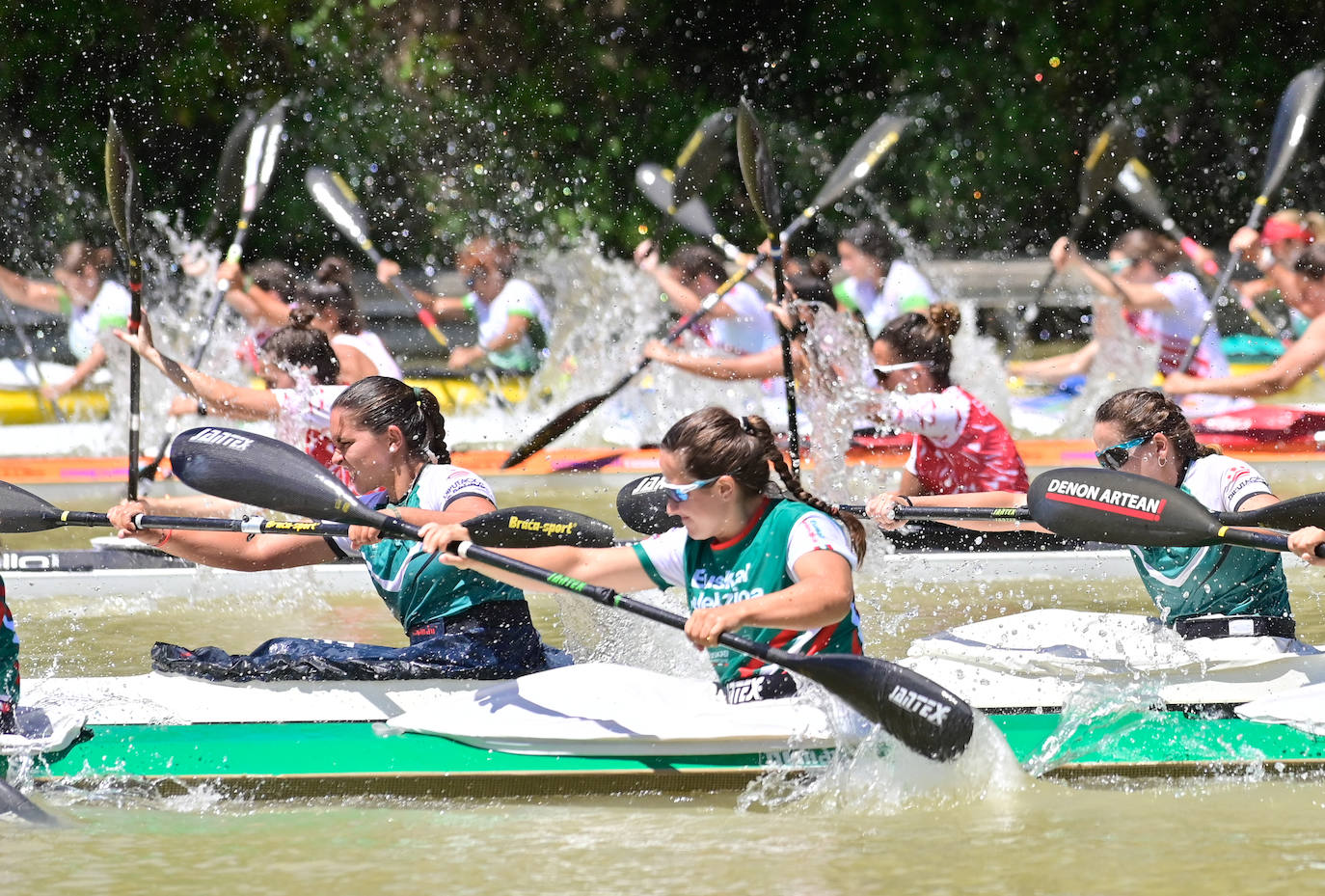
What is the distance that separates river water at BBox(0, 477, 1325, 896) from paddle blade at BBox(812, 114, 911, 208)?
5284 millimetres

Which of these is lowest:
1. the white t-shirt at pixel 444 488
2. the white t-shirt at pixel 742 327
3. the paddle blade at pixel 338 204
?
the white t-shirt at pixel 444 488

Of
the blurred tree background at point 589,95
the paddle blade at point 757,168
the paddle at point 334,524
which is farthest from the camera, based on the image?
the blurred tree background at point 589,95

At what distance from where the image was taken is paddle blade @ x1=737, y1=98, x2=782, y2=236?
7.39 meters

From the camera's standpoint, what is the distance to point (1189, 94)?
15.8m

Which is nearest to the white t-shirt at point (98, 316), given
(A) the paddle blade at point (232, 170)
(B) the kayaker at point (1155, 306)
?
(A) the paddle blade at point (232, 170)

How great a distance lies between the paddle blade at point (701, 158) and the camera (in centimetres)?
1024

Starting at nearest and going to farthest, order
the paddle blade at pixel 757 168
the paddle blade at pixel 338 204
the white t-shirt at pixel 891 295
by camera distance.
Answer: the paddle blade at pixel 757 168, the white t-shirt at pixel 891 295, the paddle blade at pixel 338 204

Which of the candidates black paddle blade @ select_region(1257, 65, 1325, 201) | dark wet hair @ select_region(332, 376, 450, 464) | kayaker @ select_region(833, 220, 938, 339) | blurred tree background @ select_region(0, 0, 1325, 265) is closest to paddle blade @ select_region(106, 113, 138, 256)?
dark wet hair @ select_region(332, 376, 450, 464)

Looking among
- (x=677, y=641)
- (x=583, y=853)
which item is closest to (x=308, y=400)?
(x=677, y=641)

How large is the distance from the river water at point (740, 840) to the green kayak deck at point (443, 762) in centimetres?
4

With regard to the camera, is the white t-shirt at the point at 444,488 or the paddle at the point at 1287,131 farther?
the paddle at the point at 1287,131

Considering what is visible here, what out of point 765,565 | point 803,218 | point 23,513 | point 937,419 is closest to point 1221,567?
point 765,565

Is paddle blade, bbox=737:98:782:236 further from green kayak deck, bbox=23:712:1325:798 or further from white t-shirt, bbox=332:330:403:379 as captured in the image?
green kayak deck, bbox=23:712:1325:798

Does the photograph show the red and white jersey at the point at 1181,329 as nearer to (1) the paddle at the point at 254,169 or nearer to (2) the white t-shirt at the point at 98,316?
(1) the paddle at the point at 254,169
